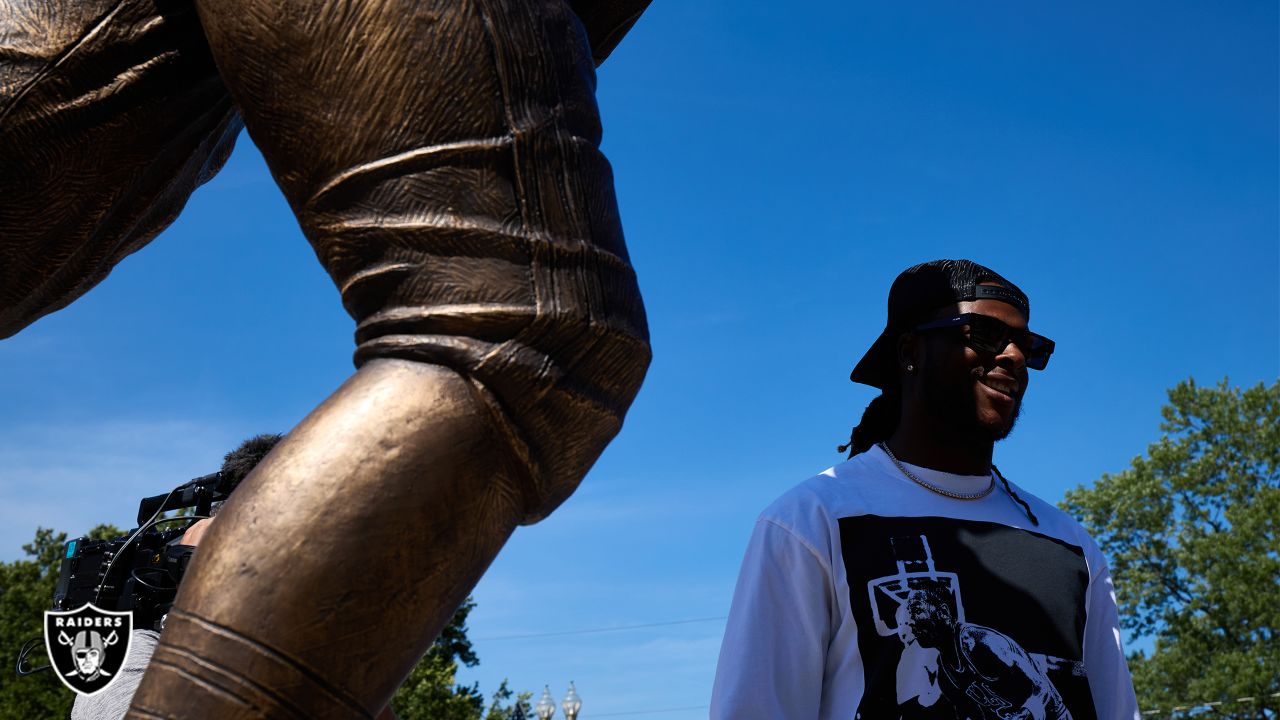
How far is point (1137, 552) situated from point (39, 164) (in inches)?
1617

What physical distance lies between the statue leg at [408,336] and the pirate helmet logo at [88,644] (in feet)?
11.2

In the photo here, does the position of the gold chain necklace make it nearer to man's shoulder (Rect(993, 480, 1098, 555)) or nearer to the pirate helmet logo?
man's shoulder (Rect(993, 480, 1098, 555))

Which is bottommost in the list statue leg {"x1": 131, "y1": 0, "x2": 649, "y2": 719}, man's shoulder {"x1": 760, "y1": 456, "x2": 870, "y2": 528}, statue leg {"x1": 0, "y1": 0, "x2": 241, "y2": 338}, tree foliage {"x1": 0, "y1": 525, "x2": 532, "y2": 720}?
statue leg {"x1": 131, "y1": 0, "x2": 649, "y2": 719}

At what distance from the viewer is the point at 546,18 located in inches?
41.3

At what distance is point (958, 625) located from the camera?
3.37 meters

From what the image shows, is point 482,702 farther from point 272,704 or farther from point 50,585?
point 272,704

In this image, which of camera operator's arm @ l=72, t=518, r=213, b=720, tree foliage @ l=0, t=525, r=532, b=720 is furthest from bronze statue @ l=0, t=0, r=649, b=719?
tree foliage @ l=0, t=525, r=532, b=720

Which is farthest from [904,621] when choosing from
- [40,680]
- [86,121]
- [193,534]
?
[40,680]

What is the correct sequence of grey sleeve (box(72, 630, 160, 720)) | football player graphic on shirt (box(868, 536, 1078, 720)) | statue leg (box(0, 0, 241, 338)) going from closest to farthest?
statue leg (box(0, 0, 241, 338)) → football player graphic on shirt (box(868, 536, 1078, 720)) → grey sleeve (box(72, 630, 160, 720))

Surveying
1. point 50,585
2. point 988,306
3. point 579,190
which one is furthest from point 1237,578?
point 579,190

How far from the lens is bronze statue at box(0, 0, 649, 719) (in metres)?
0.86

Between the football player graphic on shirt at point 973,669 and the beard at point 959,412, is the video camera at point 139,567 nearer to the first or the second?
the football player graphic on shirt at point 973,669

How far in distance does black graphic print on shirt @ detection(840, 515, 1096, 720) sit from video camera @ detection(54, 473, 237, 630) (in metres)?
A: 2.30

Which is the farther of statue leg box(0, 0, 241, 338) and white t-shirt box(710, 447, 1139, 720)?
white t-shirt box(710, 447, 1139, 720)
